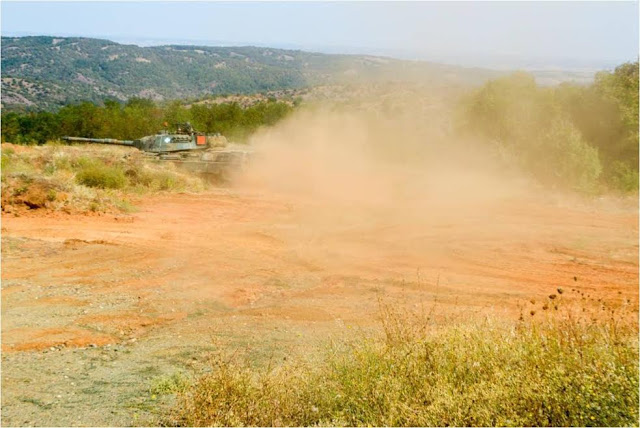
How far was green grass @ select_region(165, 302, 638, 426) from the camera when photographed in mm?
3861

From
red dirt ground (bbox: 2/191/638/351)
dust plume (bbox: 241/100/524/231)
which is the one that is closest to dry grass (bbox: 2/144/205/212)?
red dirt ground (bbox: 2/191/638/351)

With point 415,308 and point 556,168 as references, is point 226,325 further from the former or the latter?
point 556,168

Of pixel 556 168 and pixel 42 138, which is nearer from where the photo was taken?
pixel 556 168

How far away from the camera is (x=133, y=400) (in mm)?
4820

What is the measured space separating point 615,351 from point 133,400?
416 centimetres

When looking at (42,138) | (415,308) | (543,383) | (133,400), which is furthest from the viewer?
(42,138)

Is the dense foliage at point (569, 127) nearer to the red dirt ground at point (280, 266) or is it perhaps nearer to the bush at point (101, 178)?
the red dirt ground at point (280, 266)

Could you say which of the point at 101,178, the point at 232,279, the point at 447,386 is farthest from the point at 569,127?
the point at 447,386

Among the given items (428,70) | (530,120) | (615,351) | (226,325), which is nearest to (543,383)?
(615,351)

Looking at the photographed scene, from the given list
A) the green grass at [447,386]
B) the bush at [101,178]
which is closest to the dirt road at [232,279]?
the green grass at [447,386]

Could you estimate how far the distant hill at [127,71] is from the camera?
90750 millimetres

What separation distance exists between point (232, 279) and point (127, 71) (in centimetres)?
12016

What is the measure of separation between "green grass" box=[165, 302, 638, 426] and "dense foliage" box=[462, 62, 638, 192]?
1345 cm

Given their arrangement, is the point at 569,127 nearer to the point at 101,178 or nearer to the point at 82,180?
the point at 101,178
